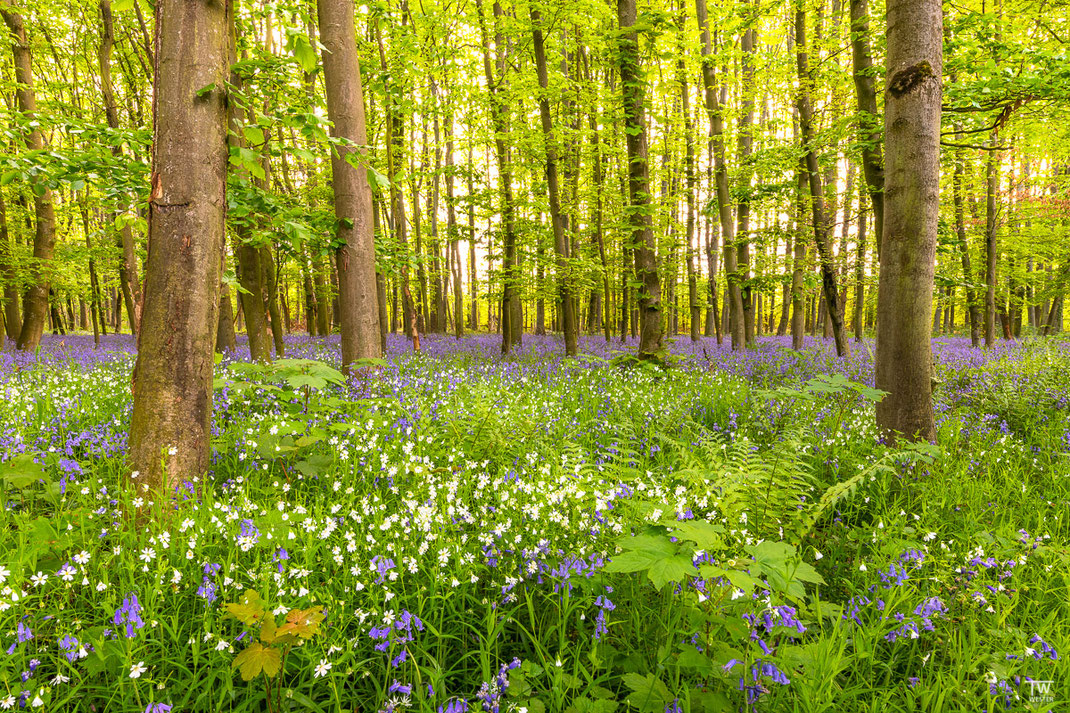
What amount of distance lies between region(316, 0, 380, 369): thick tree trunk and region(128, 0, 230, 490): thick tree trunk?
296 centimetres

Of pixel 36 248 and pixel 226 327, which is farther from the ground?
pixel 36 248

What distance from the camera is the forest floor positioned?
1.94m

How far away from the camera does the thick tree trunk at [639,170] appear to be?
9719mm

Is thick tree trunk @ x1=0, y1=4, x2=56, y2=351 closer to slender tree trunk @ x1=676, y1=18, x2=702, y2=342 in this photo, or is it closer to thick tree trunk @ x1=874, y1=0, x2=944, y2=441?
slender tree trunk @ x1=676, y1=18, x2=702, y2=342

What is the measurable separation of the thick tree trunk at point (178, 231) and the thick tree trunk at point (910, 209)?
18.0ft

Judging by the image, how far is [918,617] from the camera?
92.4 inches

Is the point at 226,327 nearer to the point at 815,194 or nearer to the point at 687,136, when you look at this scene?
the point at 815,194

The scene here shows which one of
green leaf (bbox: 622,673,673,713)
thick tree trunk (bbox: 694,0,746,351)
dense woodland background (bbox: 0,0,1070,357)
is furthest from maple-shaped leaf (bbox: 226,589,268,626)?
thick tree trunk (bbox: 694,0,746,351)

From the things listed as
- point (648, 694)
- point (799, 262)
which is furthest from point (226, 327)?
point (799, 262)

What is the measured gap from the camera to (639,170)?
10.2m

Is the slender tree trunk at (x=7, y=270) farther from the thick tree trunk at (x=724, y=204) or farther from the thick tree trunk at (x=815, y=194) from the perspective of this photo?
the thick tree trunk at (x=815, y=194)

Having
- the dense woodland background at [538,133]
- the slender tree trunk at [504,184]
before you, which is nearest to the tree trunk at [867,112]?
the dense woodland background at [538,133]

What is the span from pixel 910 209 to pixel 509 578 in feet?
15.3

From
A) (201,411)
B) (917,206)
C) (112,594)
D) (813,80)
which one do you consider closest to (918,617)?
(917,206)
